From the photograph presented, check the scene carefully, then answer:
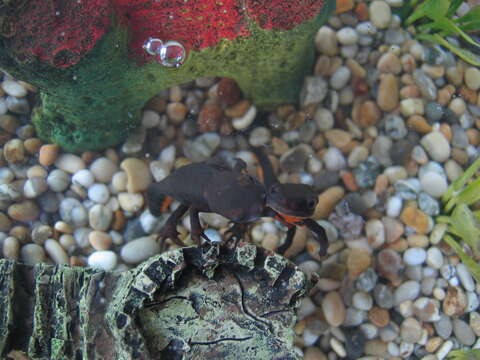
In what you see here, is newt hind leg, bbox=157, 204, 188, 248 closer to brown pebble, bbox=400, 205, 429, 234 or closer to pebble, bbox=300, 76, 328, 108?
pebble, bbox=300, 76, 328, 108

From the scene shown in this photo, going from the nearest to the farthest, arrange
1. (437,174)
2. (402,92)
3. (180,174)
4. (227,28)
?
(227,28), (180,174), (437,174), (402,92)

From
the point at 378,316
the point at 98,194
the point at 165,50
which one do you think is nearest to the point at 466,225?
the point at 378,316

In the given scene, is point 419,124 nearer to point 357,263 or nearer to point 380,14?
point 380,14

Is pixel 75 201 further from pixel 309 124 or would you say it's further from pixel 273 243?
pixel 309 124

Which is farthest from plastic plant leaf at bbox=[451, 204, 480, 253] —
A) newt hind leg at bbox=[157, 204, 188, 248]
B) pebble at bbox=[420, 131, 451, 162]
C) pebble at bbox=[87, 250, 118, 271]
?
pebble at bbox=[87, 250, 118, 271]

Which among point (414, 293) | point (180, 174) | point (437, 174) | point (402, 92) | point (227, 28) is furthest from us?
point (402, 92)

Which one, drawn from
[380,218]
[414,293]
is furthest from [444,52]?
[414,293]
